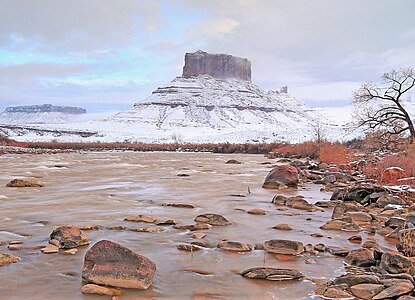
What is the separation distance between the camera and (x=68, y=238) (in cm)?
762

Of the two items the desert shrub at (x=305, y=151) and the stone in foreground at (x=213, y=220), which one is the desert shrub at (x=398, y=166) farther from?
the desert shrub at (x=305, y=151)

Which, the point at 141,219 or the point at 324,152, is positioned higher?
the point at 324,152

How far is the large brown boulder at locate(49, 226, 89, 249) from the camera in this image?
7508 millimetres

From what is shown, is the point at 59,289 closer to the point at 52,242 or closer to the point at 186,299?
the point at 186,299

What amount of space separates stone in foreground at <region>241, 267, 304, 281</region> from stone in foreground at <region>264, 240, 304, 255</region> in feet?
3.84

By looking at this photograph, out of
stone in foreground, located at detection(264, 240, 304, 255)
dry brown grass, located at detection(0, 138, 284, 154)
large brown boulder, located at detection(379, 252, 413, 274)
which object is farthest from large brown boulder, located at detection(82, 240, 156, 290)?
dry brown grass, located at detection(0, 138, 284, 154)

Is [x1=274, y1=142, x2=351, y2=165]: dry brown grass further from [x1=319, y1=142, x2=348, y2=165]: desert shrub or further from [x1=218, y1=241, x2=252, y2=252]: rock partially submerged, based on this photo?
[x1=218, y1=241, x2=252, y2=252]: rock partially submerged

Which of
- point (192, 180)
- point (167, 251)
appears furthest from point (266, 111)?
point (167, 251)

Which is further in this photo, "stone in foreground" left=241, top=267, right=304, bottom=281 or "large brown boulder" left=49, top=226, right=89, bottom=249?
"large brown boulder" left=49, top=226, right=89, bottom=249

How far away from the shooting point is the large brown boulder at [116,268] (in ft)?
18.4

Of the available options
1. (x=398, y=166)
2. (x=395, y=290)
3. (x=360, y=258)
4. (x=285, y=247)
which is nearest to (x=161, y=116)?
(x=398, y=166)

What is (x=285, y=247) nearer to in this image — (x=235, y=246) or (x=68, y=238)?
(x=235, y=246)

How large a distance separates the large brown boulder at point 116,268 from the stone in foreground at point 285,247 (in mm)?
2453

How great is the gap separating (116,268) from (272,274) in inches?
87.0
